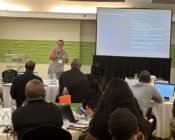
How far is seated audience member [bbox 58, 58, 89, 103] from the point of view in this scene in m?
6.23

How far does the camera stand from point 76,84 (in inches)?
246

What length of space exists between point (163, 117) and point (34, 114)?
11.3 feet

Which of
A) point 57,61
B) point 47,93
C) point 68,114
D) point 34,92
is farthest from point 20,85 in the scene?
point 57,61

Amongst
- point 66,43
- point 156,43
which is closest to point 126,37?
point 156,43

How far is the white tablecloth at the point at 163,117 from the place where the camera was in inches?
240

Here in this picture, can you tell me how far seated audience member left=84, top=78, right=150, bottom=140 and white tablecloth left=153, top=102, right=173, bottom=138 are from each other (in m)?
3.30

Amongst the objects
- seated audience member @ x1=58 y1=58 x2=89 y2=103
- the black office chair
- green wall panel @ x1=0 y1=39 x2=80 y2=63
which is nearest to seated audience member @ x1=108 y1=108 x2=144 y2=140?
the black office chair

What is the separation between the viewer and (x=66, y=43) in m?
10.9

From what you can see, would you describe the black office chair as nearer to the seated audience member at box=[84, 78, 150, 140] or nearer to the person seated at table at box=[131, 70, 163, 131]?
the seated audience member at box=[84, 78, 150, 140]

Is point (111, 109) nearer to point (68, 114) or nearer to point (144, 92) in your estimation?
point (68, 114)

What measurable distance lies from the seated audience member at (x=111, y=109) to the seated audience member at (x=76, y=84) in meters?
3.23

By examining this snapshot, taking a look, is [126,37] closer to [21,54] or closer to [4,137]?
[21,54]

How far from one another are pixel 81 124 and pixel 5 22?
7416mm

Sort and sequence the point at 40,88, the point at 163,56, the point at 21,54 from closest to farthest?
the point at 40,88 → the point at 163,56 → the point at 21,54
